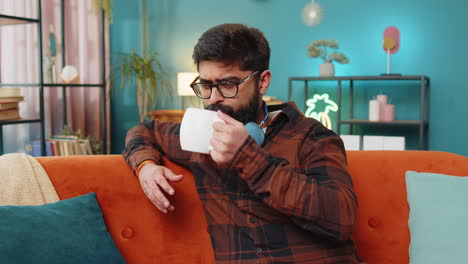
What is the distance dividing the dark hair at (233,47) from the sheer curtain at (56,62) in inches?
118

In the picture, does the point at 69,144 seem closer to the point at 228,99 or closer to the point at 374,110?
the point at 374,110

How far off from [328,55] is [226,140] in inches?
136

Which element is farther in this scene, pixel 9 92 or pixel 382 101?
pixel 382 101

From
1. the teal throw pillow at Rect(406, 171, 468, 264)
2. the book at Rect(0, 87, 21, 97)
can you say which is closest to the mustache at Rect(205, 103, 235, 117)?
the teal throw pillow at Rect(406, 171, 468, 264)

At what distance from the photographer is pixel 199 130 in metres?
1.01

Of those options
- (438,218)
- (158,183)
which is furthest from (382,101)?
(158,183)

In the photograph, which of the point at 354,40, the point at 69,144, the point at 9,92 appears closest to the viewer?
the point at 9,92

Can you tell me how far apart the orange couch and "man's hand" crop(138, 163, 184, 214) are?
0.41ft

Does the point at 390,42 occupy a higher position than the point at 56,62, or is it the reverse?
the point at 390,42

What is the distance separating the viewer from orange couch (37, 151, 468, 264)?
1.33 meters

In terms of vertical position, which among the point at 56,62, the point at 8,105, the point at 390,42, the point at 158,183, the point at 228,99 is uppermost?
the point at 390,42

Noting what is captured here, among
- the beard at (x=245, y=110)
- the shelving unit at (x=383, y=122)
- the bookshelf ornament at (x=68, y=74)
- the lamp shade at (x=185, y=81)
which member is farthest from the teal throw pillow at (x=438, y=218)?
the bookshelf ornament at (x=68, y=74)

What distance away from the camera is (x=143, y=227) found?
4.40 ft

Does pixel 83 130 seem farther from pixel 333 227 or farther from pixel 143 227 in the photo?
pixel 333 227
